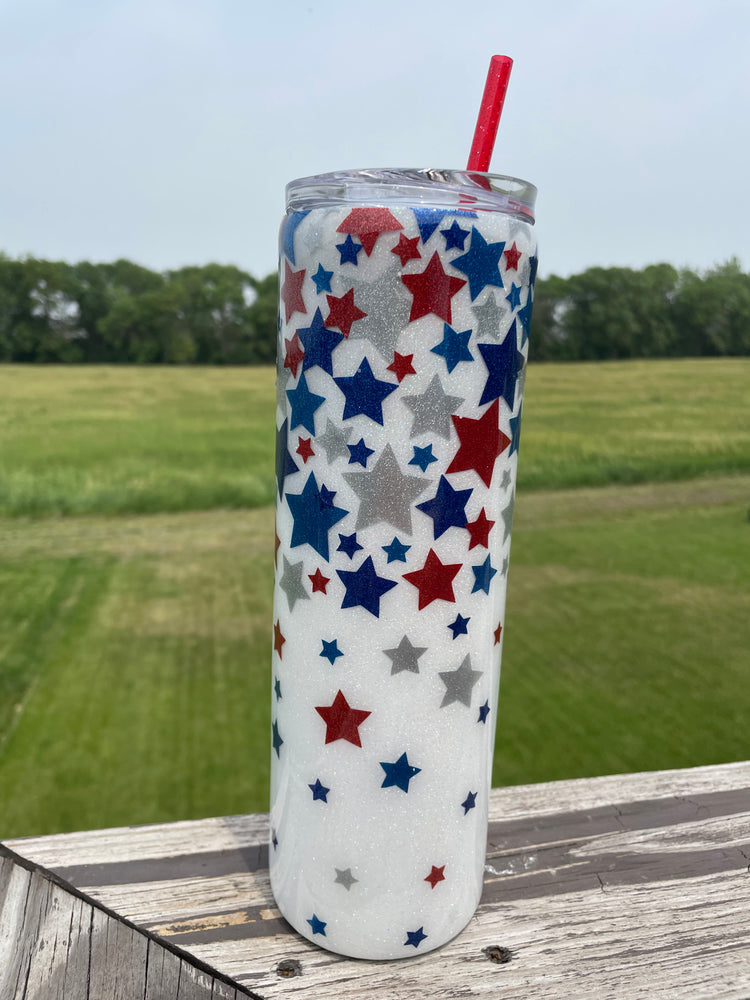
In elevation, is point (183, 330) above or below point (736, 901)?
above

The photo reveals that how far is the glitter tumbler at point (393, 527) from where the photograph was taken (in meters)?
0.47

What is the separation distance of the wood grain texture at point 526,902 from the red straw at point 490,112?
58 cm

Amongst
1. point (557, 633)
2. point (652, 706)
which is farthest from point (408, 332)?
point (557, 633)

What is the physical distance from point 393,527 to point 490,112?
29 cm

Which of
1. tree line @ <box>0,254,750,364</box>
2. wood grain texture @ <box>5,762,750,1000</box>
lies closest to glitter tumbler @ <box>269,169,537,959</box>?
wood grain texture @ <box>5,762,750,1000</box>

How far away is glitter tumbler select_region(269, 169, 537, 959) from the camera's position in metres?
0.47

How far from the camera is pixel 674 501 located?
318 cm

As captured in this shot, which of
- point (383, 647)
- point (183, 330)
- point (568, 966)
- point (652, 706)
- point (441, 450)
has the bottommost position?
point (652, 706)

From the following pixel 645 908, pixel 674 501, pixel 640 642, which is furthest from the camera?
pixel 674 501

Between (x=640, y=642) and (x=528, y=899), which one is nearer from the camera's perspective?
(x=528, y=899)

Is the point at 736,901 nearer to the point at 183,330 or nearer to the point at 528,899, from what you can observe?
the point at 528,899

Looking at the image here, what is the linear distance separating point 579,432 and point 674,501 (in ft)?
1.64

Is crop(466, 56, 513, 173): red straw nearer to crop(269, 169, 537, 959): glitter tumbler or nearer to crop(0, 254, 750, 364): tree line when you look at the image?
crop(269, 169, 537, 959): glitter tumbler

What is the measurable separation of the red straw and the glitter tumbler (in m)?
0.05
